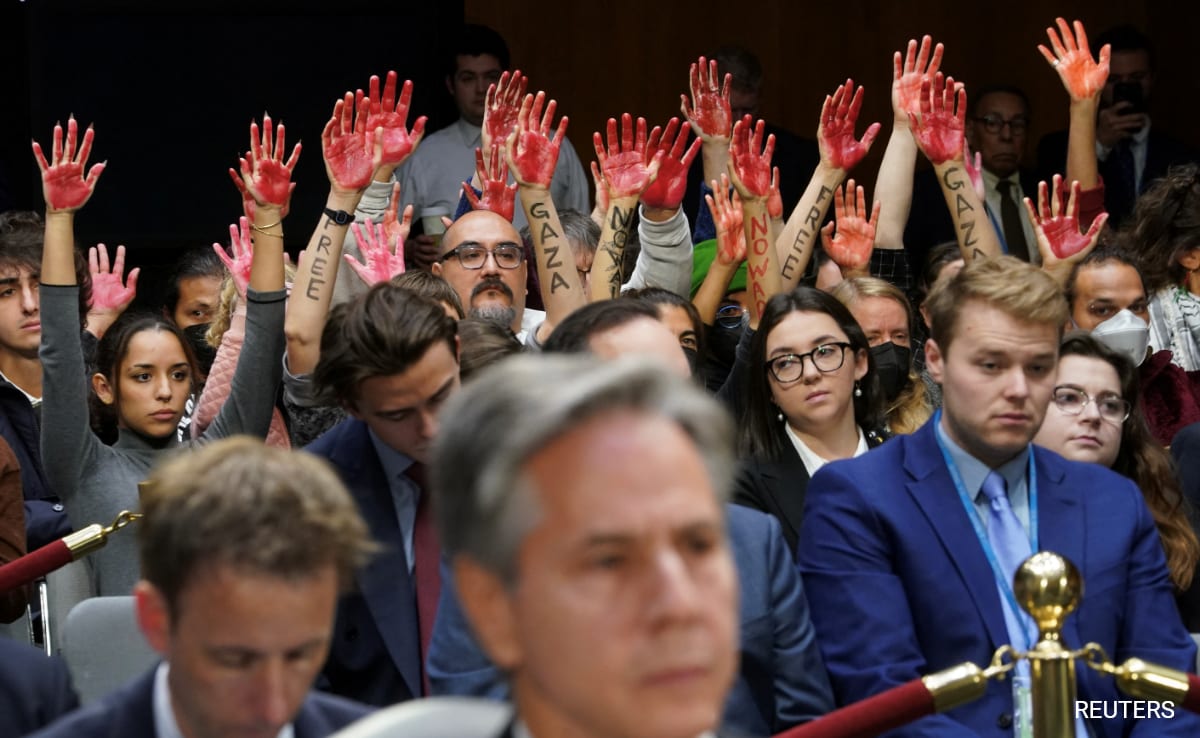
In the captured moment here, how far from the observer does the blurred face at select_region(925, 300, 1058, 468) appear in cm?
322

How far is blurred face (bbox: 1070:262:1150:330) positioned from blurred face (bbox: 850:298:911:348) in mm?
574

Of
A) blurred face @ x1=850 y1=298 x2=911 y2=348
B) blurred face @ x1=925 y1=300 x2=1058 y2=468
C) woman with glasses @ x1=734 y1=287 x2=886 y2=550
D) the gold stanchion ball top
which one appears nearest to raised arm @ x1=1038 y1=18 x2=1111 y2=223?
blurred face @ x1=850 y1=298 x2=911 y2=348

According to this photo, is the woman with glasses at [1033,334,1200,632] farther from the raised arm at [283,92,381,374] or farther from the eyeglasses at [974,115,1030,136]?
the eyeglasses at [974,115,1030,136]

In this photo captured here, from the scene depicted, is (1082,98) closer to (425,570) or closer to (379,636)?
(425,570)

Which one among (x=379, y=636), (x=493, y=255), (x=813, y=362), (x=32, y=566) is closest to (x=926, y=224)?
(x=493, y=255)

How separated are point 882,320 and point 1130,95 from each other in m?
2.37

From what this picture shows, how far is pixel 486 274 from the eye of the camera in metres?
4.65

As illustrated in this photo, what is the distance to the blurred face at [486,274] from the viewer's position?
15.2 ft

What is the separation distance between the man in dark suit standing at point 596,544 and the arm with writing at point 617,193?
3.26 meters

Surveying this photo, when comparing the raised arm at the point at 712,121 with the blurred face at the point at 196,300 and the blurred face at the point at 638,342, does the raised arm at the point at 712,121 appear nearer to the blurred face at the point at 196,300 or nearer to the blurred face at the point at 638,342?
the blurred face at the point at 196,300

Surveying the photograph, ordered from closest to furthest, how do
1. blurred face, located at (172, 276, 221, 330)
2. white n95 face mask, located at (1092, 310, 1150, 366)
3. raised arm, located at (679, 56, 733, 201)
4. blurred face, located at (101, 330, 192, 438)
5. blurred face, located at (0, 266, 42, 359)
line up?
blurred face, located at (101, 330, 192, 438) < blurred face, located at (0, 266, 42, 359) < white n95 face mask, located at (1092, 310, 1150, 366) < blurred face, located at (172, 276, 221, 330) < raised arm, located at (679, 56, 733, 201)

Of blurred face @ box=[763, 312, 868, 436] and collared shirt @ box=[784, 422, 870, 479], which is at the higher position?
blurred face @ box=[763, 312, 868, 436]

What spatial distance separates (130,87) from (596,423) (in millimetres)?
5642

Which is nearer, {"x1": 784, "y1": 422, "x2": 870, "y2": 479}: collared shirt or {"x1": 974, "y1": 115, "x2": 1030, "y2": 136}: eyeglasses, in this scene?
{"x1": 784, "y1": 422, "x2": 870, "y2": 479}: collared shirt
